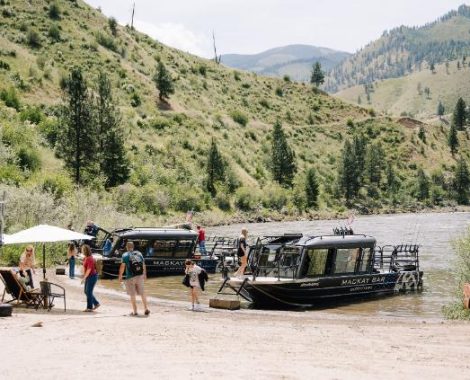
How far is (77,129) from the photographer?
58.2m

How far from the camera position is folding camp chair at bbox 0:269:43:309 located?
59.5 feet

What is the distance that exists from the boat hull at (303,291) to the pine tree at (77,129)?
3933cm

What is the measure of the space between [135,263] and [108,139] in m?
47.5

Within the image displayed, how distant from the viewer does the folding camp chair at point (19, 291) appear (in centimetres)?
1812

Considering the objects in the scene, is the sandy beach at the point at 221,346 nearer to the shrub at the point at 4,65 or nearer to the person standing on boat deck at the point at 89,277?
the person standing on boat deck at the point at 89,277

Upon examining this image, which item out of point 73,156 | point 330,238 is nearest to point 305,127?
point 73,156

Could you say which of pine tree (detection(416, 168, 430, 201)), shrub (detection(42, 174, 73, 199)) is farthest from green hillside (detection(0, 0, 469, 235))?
pine tree (detection(416, 168, 430, 201))

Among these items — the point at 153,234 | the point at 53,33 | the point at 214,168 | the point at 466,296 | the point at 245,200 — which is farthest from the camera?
the point at 53,33

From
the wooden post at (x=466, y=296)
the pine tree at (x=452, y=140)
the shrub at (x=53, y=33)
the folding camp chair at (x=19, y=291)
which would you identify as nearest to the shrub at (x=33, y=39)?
the shrub at (x=53, y=33)

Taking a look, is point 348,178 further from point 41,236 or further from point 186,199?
point 41,236

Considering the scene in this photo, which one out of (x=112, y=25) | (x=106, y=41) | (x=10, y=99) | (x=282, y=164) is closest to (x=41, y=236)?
(x=10, y=99)

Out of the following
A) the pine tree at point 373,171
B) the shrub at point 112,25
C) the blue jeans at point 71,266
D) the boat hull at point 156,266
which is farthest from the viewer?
the shrub at point 112,25

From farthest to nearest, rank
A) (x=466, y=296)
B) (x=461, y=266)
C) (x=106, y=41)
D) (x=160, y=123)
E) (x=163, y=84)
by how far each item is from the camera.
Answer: (x=106, y=41) < (x=163, y=84) < (x=160, y=123) < (x=461, y=266) < (x=466, y=296)

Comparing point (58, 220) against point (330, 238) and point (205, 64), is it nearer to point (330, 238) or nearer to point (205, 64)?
point (330, 238)
